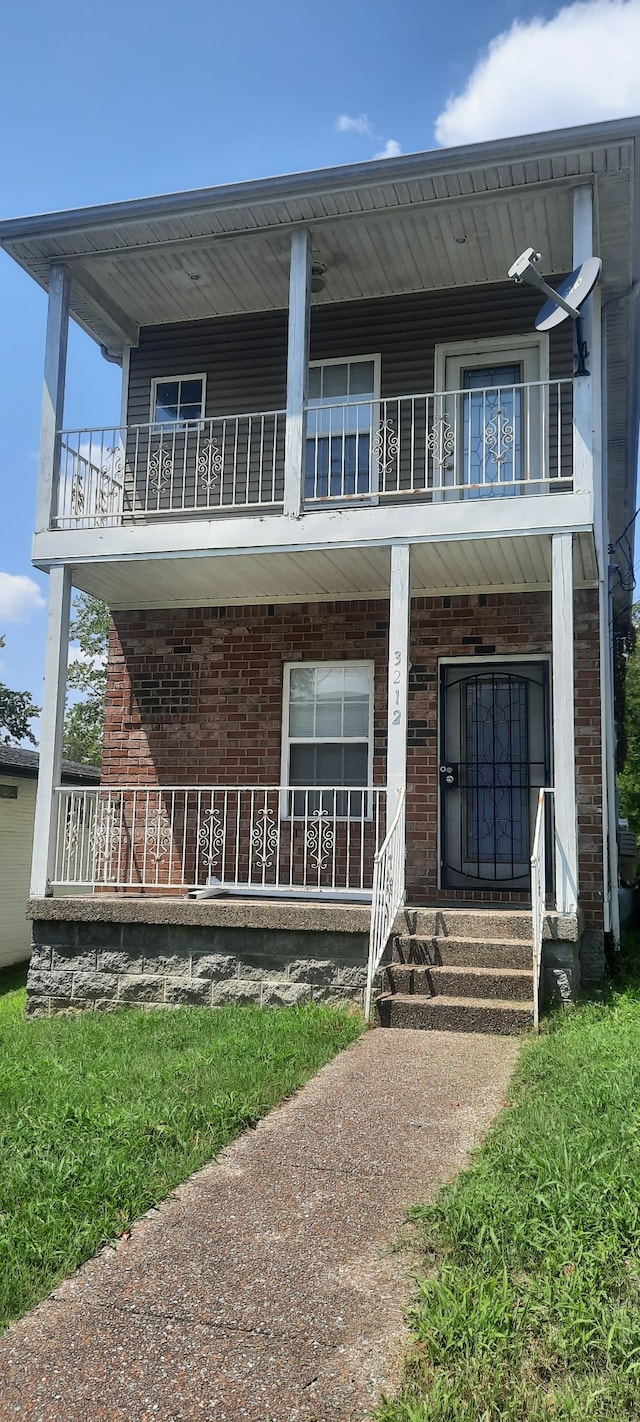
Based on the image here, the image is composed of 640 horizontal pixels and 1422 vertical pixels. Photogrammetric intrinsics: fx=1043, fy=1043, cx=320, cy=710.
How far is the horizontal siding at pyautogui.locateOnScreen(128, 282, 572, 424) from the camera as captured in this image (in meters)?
Result: 9.40

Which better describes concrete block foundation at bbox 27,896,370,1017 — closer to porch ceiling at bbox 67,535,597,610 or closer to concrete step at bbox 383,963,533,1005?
concrete step at bbox 383,963,533,1005

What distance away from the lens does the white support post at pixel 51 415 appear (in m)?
8.82

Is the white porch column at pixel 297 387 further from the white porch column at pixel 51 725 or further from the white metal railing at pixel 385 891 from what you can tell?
the white metal railing at pixel 385 891

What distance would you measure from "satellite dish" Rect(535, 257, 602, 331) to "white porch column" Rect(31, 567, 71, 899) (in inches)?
171

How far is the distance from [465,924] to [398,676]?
6.07 ft

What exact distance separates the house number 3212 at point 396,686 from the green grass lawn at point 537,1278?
3.58 meters

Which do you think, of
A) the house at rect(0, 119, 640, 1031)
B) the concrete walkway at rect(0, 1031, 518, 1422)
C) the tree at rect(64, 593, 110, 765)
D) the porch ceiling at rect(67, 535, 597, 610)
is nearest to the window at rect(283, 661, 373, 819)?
the house at rect(0, 119, 640, 1031)

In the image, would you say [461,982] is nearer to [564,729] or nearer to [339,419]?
[564,729]

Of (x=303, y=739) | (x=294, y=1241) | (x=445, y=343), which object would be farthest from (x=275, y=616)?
(x=294, y=1241)

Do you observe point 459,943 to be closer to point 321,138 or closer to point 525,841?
point 525,841

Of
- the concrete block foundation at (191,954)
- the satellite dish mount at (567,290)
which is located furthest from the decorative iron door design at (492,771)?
the satellite dish mount at (567,290)

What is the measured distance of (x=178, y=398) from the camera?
10453mm

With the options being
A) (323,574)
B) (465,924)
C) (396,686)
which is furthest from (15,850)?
(465,924)

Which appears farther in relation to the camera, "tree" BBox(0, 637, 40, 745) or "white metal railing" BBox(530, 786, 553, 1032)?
"tree" BBox(0, 637, 40, 745)
